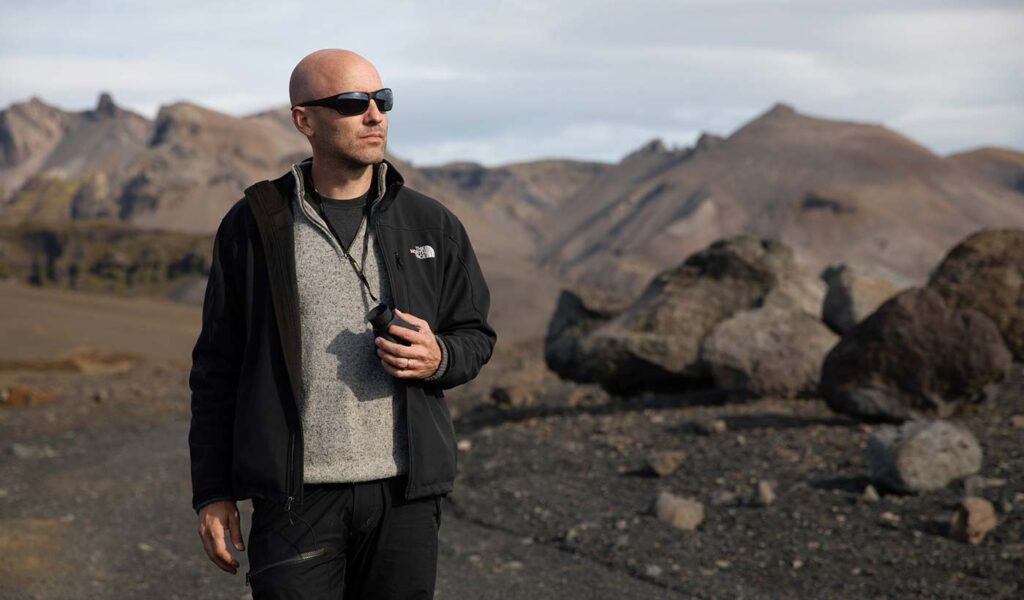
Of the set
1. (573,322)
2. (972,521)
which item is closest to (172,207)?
(573,322)

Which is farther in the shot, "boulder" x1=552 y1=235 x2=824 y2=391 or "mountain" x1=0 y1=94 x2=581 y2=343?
"mountain" x1=0 y1=94 x2=581 y2=343

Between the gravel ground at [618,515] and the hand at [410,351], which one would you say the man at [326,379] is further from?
the gravel ground at [618,515]

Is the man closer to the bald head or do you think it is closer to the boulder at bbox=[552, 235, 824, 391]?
the bald head

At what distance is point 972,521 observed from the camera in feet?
24.1

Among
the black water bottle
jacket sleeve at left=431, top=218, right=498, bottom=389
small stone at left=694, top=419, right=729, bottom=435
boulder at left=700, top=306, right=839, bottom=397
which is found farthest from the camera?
boulder at left=700, top=306, right=839, bottom=397

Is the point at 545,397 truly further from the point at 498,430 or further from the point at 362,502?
the point at 362,502

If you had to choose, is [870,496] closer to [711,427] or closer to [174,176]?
[711,427]

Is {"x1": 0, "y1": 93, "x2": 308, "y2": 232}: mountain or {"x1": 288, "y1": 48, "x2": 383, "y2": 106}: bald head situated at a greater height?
{"x1": 0, "y1": 93, "x2": 308, "y2": 232}: mountain

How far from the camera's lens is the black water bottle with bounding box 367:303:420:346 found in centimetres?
317

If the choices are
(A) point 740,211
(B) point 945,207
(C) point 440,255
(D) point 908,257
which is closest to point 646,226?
(A) point 740,211

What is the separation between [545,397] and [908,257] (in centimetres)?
6843

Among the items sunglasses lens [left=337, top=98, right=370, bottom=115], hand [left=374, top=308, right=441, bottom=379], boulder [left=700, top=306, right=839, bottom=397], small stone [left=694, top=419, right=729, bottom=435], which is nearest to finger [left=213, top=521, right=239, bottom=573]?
hand [left=374, top=308, right=441, bottom=379]

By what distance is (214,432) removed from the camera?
3.37 m

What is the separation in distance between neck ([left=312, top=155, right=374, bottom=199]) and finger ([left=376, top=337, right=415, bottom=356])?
1.83 feet
